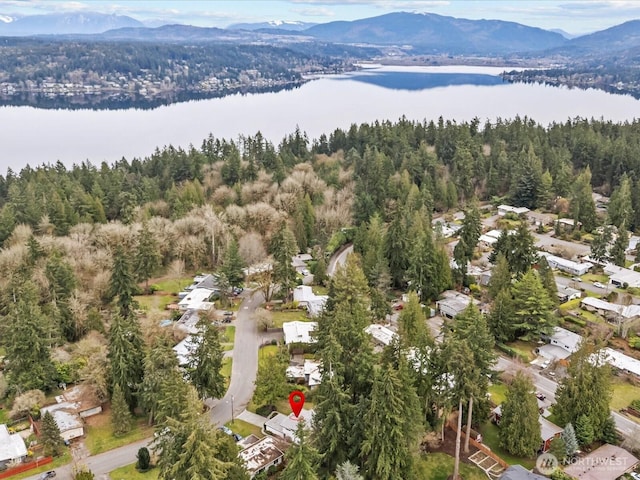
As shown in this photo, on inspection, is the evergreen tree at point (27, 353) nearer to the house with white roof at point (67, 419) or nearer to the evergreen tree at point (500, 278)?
the house with white roof at point (67, 419)

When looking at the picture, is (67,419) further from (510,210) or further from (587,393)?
(510,210)

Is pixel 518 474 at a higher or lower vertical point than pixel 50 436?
higher

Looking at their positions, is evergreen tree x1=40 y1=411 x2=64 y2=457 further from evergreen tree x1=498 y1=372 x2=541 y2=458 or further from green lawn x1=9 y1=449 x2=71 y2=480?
evergreen tree x1=498 y1=372 x2=541 y2=458

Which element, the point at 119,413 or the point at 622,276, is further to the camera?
the point at 622,276

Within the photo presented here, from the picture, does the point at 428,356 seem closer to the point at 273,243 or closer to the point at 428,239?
the point at 428,239

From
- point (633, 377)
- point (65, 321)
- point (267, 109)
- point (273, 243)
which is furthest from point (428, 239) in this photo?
point (267, 109)

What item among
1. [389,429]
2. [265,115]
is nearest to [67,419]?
[389,429]

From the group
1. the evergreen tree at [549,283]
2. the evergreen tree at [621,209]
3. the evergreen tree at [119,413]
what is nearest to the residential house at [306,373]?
the evergreen tree at [119,413]
